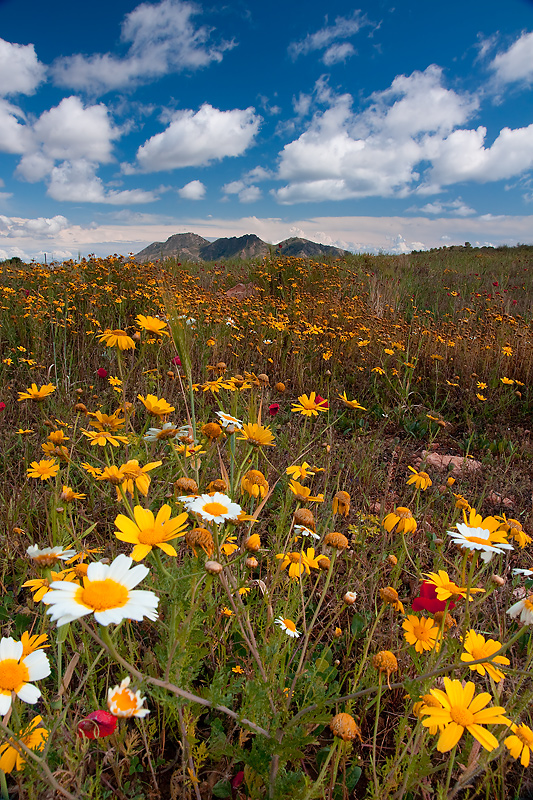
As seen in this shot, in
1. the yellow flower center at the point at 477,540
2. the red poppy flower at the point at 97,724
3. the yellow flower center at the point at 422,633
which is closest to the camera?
the red poppy flower at the point at 97,724

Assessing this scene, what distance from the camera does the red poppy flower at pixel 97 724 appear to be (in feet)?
2.59

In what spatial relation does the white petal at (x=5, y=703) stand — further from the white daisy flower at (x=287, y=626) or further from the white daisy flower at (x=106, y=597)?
the white daisy flower at (x=287, y=626)

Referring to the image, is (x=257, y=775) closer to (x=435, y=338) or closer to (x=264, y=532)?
(x=264, y=532)

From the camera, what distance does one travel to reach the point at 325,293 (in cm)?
603

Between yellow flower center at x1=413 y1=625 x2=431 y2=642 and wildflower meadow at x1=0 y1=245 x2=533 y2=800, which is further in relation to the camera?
yellow flower center at x1=413 y1=625 x2=431 y2=642

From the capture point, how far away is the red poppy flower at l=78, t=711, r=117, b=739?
79cm

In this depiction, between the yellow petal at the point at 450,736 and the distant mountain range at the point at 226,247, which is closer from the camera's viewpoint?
the yellow petal at the point at 450,736

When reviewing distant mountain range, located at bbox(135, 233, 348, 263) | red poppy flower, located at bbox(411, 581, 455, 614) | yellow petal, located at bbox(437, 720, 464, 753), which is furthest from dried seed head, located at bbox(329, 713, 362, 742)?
distant mountain range, located at bbox(135, 233, 348, 263)

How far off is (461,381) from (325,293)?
2.68 m

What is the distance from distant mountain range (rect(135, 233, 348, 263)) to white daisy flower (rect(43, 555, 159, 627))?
650cm

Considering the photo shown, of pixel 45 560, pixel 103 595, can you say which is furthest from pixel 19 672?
pixel 103 595

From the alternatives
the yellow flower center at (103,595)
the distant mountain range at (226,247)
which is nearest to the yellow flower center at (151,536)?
the yellow flower center at (103,595)

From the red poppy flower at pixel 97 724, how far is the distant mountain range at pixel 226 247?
21.2ft

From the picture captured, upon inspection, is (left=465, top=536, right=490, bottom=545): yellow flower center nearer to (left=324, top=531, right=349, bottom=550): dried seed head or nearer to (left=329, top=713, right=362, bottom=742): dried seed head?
(left=324, top=531, right=349, bottom=550): dried seed head
